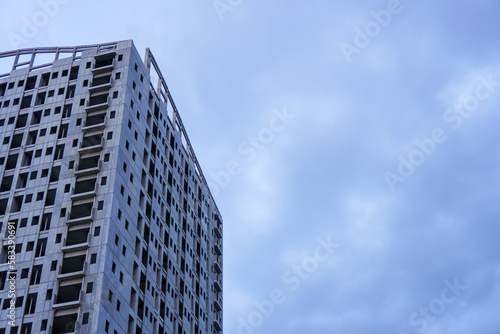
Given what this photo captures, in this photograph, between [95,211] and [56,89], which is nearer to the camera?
[95,211]

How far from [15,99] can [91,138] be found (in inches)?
412

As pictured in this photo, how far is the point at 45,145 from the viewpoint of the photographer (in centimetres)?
5716

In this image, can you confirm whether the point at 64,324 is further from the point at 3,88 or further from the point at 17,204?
the point at 3,88

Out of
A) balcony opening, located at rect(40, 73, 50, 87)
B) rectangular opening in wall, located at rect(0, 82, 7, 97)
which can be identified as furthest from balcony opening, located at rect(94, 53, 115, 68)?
rectangular opening in wall, located at rect(0, 82, 7, 97)

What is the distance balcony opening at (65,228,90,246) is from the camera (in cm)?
5117

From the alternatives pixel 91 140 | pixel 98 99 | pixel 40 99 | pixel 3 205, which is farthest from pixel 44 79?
pixel 3 205

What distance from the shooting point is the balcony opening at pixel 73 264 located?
164ft

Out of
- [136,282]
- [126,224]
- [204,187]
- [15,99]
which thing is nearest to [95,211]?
[126,224]

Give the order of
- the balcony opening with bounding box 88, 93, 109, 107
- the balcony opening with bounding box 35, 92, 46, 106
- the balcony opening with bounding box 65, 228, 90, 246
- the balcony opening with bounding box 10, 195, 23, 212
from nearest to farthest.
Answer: the balcony opening with bounding box 65, 228, 90, 246 < the balcony opening with bounding box 10, 195, 23, 212 < the balcony opening with bounding box 88, 93, 109, 107 < the balcony opening with bounding box 35, 92, 46, 106

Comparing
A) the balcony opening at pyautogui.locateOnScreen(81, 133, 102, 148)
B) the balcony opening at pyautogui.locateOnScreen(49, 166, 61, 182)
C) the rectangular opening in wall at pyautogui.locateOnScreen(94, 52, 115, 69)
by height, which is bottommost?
the balcony opening at pyautogui.locateOnScreen(49, 166, 61, 182)

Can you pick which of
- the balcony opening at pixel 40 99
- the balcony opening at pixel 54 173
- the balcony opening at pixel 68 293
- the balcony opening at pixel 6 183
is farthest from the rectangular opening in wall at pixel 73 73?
the balcony opening at pixel 68 293

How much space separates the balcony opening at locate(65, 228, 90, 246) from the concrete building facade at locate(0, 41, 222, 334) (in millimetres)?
85

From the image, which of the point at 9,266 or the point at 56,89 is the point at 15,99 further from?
the point at 9,266

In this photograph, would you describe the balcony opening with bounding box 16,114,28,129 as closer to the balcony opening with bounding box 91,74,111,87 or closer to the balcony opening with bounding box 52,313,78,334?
the balcony opening with bounding box 91,74,111,87
